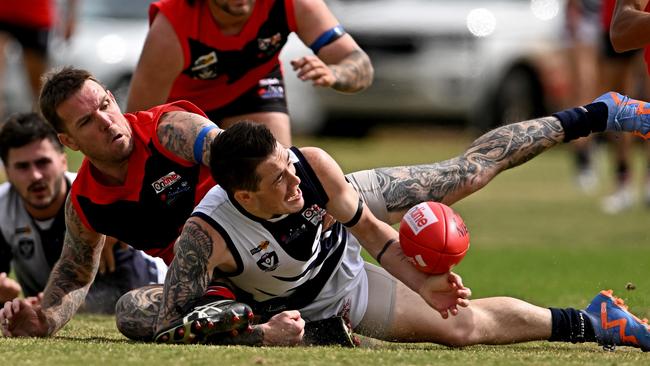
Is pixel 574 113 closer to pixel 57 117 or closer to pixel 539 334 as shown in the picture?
pixel 539 334

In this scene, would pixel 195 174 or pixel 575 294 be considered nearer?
pixel 195 174

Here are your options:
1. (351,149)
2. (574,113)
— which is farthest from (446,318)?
(351,149)

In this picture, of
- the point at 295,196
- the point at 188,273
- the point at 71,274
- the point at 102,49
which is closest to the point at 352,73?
the point at 295,196

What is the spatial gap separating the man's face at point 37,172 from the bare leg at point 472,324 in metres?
2.37

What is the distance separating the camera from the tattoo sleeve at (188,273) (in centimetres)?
564

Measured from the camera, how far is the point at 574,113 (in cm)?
645

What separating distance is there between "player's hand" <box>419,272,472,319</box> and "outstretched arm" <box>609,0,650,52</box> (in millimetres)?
1536

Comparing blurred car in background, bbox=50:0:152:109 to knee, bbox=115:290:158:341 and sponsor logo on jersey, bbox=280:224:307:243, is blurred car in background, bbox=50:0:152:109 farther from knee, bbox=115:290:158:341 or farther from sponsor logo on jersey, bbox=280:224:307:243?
sponsor logo on jersey, bbox=280:224:307:243

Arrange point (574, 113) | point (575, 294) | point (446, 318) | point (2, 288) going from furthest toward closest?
point (575, 294), point (2, 288), point (574, 113), point (446, 318)

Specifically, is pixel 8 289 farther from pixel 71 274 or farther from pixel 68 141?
pixel 68 141

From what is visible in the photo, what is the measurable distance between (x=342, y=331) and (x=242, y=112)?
2.17 meters

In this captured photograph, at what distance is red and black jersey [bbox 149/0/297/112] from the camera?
288 inches

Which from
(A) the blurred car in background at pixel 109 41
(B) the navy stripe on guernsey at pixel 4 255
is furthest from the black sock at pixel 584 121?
(A) the blurred car in background at pixel 109 41

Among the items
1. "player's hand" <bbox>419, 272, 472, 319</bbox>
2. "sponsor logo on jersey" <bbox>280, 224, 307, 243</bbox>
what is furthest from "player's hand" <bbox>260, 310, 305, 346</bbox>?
"player's hand" <bbox>419, 272, 472, 319</bbox>
